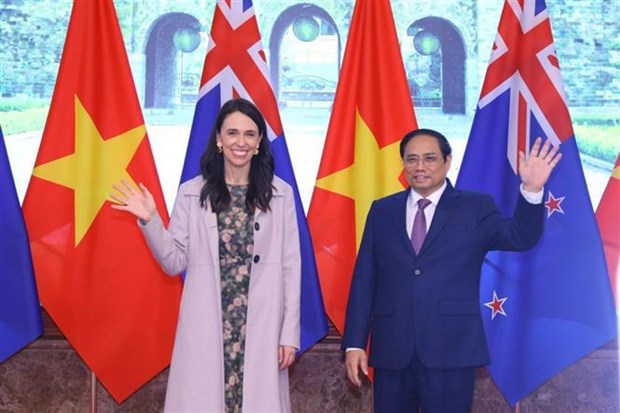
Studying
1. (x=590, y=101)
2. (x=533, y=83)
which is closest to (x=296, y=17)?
(x=533, y=83)

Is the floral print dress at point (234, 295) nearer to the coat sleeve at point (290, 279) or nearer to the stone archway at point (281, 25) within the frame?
the coat sleeve at point (290, 279)

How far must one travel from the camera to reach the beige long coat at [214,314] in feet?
8.02

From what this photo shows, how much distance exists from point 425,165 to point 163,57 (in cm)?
185

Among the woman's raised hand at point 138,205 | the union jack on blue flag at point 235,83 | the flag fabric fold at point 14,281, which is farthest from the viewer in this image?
the union jack on blue flag at point 235,83

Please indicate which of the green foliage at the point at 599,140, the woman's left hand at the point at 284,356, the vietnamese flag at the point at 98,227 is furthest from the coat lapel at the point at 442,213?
the green foliage at the point at 599,140

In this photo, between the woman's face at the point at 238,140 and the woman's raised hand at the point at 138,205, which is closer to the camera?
the woman's raised hand at the point at 138,205

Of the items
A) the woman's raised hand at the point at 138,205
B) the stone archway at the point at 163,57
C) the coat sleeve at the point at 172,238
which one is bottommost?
the coat sleeve at the point at 172,238

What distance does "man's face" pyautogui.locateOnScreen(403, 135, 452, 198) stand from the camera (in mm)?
2562

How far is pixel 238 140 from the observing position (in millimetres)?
2578

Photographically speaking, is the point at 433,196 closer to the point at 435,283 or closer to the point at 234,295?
the point at 435,283

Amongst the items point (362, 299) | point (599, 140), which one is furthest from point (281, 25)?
point (362, 299)

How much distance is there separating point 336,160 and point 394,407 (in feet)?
4.44

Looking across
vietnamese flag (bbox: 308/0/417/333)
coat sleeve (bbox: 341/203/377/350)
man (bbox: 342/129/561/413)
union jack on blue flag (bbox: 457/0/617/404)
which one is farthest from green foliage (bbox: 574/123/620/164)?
coat sleeve (bbox: 341/203/377/350)

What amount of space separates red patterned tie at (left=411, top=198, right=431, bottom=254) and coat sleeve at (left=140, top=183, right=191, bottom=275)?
2.57ft
